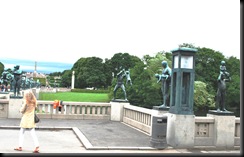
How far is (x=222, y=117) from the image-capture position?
38.2 ft

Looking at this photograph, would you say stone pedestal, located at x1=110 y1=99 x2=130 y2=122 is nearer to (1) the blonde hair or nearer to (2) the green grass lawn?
(1) the blonde hair

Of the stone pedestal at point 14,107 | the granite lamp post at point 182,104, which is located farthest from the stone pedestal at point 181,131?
the stone pedestal at point 14,107

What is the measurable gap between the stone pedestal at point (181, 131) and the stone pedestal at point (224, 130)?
88cm

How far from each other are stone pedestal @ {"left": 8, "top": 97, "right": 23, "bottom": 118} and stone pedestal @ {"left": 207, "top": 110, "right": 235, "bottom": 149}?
1063 cm

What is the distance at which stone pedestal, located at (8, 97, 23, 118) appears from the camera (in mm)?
18203

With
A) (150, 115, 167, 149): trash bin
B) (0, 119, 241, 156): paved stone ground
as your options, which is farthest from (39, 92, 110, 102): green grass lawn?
(150, 115, 167, 149): trash bin

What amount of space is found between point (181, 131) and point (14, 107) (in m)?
10.2

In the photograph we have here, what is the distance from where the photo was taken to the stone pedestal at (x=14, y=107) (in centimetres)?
1820

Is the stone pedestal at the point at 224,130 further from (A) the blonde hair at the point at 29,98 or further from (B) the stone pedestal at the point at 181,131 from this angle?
(A) the blonde hair at the point at 29,98

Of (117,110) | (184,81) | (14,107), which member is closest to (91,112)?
(117,110)

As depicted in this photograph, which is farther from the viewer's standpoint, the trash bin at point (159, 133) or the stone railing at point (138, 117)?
the stone railing at point (138, 117)

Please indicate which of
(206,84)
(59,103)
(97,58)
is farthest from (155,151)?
(97,58)

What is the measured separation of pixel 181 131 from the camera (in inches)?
440

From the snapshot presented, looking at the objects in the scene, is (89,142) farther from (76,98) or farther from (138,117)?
(76,98)
